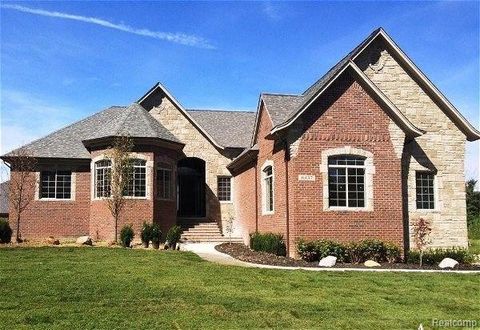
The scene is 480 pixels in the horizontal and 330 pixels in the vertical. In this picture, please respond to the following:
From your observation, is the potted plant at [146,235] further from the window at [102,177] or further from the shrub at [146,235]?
the window at [102,177]

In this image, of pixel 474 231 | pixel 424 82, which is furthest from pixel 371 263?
pixel 474 231

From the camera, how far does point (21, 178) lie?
81.1 feet

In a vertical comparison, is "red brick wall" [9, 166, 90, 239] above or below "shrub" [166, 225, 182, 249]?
above

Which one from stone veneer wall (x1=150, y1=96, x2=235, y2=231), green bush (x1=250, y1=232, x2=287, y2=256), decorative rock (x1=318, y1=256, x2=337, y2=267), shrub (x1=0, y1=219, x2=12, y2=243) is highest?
stone veneer wall (x1=150, y1=96, x2=235, y2=231)

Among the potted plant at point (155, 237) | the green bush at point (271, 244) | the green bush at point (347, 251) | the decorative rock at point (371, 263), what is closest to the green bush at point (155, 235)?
the potted plant at point (155, 237)

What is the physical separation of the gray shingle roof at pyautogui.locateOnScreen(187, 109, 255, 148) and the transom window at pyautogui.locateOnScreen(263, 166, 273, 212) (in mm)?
7826

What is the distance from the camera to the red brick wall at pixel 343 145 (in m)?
17.7

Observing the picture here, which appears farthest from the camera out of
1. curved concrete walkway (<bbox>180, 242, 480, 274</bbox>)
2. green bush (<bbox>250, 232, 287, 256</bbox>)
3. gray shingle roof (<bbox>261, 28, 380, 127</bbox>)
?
gray shingle roof (<bbox>261, 28, 380, 127</bbox>)

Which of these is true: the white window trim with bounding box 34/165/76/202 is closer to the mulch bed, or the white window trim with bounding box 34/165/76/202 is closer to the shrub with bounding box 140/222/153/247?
the shrub with bounding box 140/222/153/247

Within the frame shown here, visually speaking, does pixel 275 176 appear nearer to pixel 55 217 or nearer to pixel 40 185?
pixel 55 217

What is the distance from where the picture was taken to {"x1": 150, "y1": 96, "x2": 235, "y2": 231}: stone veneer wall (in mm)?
28672

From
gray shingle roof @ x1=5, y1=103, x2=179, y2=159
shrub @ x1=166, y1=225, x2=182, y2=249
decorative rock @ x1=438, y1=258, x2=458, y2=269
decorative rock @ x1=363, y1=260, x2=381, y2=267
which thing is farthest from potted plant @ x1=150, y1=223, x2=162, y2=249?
decorative rock @ x1=438, y1=258, x2=458, y2=269

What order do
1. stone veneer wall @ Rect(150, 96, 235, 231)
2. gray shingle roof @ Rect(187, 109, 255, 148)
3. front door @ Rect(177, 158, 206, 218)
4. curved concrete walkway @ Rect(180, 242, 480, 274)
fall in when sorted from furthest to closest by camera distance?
front door @ Rect(177, 158, 206, 218) → gray shingle roof @ Rect(187, 109, 255, 148) → stone veneer wall @ Rect(150, 96, 235, 231) → curved concrete walkway @ Rect(180, 242, 480, 274)

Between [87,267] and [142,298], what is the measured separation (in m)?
4.34
